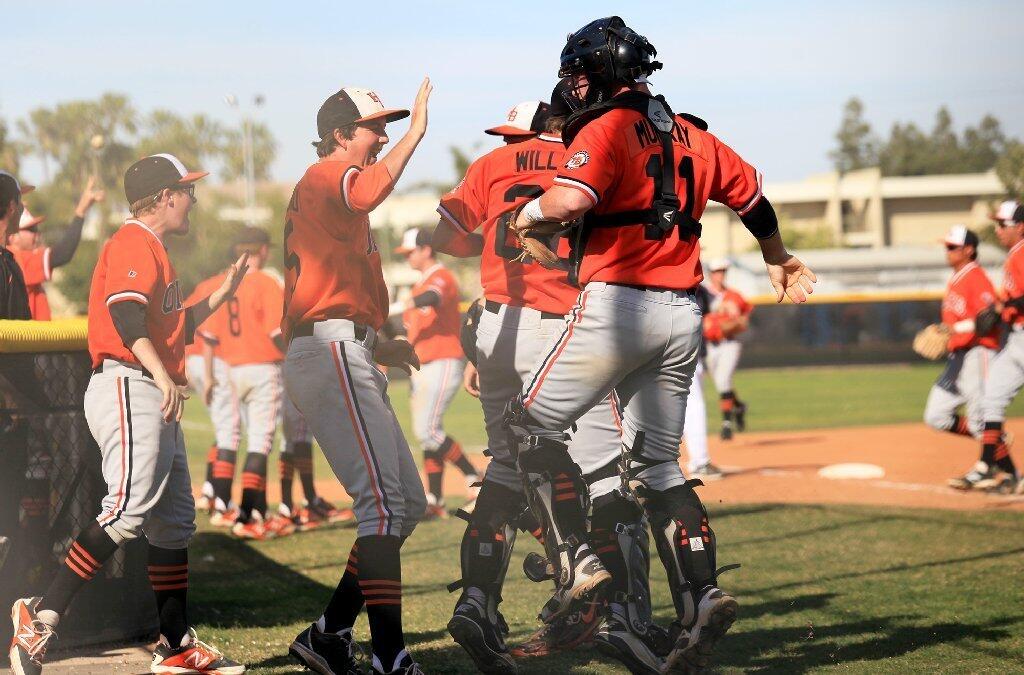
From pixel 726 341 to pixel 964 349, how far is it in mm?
4929

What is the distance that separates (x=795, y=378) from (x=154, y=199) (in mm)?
25760

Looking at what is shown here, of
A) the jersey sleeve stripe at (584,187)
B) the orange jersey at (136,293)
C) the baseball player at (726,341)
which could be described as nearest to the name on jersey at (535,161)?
the jersey sleeve stripe at (584,187)

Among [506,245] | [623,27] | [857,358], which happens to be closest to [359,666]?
[506,245]

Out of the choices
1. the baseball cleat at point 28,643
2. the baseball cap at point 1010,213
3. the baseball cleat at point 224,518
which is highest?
the baseball cap at point 1010,213

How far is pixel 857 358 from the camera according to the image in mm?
32875

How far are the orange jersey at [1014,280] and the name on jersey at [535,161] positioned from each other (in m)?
5.76

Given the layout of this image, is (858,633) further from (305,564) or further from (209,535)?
(209,535)

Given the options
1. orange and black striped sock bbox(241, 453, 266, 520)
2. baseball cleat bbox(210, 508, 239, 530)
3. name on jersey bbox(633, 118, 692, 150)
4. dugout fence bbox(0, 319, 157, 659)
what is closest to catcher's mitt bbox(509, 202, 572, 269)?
name on jersey bbox(633, 118, 692, 150)

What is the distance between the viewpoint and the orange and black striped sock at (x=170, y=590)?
469cm

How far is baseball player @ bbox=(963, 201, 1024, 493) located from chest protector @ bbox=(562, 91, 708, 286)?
6232 mm

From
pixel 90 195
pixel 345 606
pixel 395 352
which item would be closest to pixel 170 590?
pixel 345 606

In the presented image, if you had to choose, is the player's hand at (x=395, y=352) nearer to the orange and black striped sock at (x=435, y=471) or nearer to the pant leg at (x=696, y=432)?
the orange and black striped sock at (x=435, y=471)

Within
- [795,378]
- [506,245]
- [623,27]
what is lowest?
[795,378]

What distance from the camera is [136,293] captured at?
4586 mm
